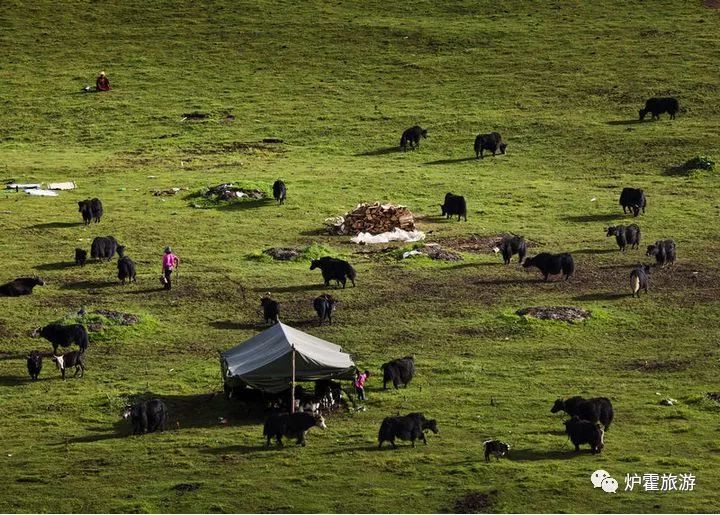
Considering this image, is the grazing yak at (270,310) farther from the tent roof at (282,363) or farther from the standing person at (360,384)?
the standing person at (360,384)

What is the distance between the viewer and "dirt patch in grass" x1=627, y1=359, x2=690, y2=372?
34094mm

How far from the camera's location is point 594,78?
7088cm

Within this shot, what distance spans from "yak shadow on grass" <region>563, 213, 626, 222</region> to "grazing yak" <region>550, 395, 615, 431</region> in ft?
72.9

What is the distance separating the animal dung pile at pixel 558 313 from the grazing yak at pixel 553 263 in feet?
12.1

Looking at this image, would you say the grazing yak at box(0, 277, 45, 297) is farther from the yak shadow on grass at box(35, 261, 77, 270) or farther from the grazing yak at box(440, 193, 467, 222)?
Answer: the grazing yak at box(440, 193, 467, 222)

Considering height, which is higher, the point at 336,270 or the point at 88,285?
the point at 336,270

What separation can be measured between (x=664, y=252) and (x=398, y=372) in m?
14.8

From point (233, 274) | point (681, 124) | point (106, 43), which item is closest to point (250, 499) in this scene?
point (233, 274)

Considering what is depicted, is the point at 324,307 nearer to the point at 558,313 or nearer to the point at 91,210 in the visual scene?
the point at 558,313

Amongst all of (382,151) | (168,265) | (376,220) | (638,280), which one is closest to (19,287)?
(168,265)

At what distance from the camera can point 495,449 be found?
89.1 feet

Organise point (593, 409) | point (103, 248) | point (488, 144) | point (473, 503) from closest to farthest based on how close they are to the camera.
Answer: point (473, 503) → point (593, 409) → point (103, 248) → point (488, 144)

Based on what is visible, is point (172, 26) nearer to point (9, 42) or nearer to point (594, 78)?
point (9, 42)

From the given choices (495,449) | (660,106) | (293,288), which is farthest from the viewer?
(660,106)
